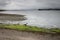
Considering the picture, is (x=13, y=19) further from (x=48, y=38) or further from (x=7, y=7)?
(x=48, y=38)

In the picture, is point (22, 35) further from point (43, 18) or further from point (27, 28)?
point (43, 18)

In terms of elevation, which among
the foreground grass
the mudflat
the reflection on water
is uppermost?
the reflection on water

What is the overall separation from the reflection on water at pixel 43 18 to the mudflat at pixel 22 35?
6 centimetres

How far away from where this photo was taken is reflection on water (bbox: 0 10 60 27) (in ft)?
2.44

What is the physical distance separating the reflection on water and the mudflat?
6cm

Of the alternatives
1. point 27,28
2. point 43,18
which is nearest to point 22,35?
point 27,28

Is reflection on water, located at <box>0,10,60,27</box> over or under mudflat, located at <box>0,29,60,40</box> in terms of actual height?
over

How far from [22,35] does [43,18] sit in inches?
6.5

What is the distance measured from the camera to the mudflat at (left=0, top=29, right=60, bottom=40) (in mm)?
728

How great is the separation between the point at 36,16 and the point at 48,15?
0.07 metres

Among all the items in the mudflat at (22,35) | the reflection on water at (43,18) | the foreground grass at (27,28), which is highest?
the reflection on water at (43,18)

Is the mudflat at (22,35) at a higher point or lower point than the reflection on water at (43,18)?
lower

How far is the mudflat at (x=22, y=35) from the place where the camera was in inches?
28.7

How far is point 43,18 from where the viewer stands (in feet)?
2.49
